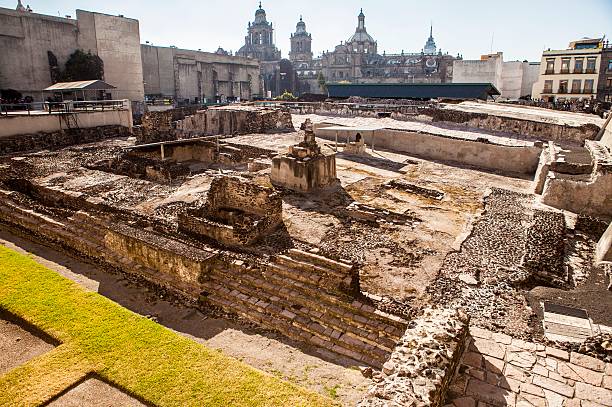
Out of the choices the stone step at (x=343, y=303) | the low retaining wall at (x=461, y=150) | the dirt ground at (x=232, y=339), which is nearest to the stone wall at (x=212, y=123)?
the low retaining wall at (x=461, y=150)

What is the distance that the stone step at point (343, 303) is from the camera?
713 cm

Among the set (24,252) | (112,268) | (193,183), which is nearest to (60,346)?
(112,268)

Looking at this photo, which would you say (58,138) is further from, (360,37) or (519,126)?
(360,37)

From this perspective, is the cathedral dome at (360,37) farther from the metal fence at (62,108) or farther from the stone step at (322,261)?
the stone step at (322,261)

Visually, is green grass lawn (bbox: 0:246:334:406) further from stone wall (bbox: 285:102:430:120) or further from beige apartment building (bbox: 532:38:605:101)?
beige apartment building (bbox: 532:38:605:101)

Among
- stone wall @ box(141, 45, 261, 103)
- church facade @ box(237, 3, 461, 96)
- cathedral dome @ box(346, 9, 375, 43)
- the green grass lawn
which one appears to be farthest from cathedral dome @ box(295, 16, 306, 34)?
the green grass lawn

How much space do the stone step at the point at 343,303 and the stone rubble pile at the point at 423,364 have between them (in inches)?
52.3

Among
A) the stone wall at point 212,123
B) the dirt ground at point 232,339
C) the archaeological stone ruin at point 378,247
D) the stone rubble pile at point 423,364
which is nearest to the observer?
the stone rubble pile at point 423,364

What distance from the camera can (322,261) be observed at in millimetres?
8383

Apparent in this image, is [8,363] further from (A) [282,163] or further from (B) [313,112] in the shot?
(B) [313,112]

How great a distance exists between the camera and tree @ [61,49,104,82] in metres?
33.8

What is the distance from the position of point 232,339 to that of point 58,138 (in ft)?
71.8

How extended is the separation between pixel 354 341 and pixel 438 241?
4832mm

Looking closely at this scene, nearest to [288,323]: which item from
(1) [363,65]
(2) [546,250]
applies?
(2) [546,250]
